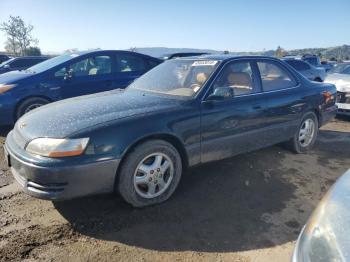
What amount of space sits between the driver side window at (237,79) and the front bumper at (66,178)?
1.63m

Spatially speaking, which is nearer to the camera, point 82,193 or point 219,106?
point 82,193

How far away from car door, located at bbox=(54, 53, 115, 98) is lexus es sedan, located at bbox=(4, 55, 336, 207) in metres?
2.56

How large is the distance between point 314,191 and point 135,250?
233 cm

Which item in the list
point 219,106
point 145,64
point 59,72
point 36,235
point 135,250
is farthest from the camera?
point 145,64

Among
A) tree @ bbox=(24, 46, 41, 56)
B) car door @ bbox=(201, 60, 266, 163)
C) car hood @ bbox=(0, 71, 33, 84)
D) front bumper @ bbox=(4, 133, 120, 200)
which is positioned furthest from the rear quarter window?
tree @ bbox=(24, 46, 41, 56)

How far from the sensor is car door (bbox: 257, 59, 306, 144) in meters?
4.62

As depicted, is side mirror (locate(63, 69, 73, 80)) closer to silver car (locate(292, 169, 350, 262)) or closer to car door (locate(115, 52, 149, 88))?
car door (locate(115, 52, 149, 88))

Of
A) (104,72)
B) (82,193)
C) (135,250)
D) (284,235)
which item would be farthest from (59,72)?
(284,235)

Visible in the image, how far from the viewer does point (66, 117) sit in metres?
3.40

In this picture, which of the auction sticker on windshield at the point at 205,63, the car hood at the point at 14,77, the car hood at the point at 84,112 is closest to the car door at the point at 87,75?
the car hood at the point at 14,77

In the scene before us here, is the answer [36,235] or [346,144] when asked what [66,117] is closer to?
[36,235]

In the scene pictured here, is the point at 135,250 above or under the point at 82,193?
under

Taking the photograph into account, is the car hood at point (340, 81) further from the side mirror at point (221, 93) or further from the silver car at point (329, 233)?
the silver car at point (329, 233)

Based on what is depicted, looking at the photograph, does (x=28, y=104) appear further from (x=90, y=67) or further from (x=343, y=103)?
(x=343, y=103)
